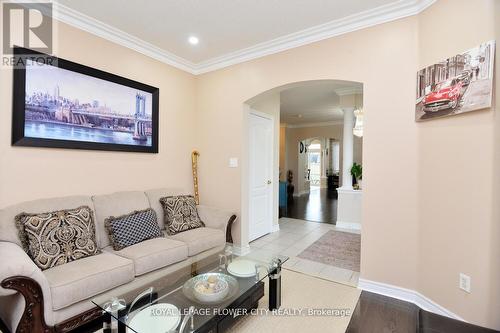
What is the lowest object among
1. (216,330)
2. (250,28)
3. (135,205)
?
(216,330)

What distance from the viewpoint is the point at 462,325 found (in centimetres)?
146

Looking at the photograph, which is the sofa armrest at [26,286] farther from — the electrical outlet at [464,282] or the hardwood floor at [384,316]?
the electrical outlet at [464,282]

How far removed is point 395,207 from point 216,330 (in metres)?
1.99

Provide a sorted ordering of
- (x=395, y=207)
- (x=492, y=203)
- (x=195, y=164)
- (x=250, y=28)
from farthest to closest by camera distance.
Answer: (x=195, y=164) < (x=250, y=28) < (x=395, y=207) < (x=492, y=203)

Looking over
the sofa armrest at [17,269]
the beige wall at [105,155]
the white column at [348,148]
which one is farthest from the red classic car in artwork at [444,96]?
the sofa armrest at [17,269]

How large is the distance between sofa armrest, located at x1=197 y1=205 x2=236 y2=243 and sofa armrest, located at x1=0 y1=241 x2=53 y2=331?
182 centimetres

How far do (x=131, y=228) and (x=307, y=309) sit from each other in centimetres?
189

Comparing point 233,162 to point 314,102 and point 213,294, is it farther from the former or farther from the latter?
point 314,102

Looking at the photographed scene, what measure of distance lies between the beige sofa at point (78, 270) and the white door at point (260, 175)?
1369mm

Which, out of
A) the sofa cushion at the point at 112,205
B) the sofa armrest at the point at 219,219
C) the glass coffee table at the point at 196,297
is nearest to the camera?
the glass coffee table at the point at 196,297

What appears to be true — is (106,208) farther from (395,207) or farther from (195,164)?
(395,207)

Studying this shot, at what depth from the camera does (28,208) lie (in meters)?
2.17

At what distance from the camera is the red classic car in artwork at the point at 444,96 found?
6.50 ft

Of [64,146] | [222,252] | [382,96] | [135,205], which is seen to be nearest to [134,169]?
[135,205]
